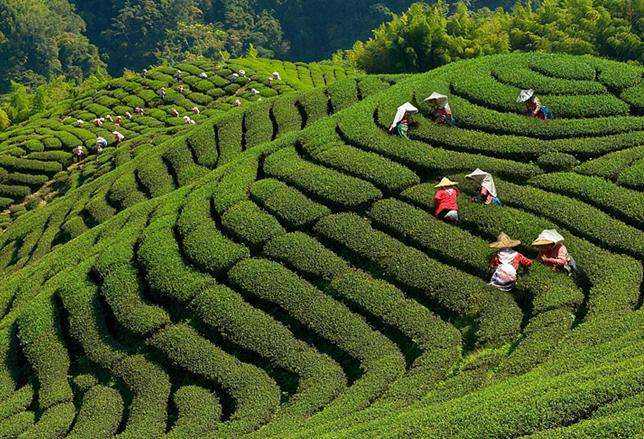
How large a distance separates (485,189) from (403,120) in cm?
357

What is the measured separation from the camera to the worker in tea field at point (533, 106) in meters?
17.3

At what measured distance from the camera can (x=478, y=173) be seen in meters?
15.3

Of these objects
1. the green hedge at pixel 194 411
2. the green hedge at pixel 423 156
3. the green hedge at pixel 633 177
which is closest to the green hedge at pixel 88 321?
the green hedge at pixel 194 411

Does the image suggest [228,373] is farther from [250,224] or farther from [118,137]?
[118,137]

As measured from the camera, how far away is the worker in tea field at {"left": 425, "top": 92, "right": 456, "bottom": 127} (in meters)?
17.6

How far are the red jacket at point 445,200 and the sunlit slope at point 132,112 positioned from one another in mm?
15469

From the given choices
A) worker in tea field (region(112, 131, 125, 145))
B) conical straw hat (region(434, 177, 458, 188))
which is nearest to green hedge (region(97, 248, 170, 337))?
conical straw hat (region(434, 177, 458, 188))

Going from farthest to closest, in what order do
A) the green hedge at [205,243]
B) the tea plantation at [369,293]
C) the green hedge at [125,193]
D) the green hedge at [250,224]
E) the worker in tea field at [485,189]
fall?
the green hedge at [125,193]
the green hedge at [250,224]
the green hedge at [205,243]
the worker in tea field at [485,189]
the tea plantation at [369,293]

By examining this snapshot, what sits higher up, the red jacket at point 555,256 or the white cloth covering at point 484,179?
the white cloth covering at point 484,179

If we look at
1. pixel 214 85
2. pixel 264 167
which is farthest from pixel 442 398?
pixel 214 85

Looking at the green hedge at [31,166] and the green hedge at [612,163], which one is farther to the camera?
the green hedge at [31,166]

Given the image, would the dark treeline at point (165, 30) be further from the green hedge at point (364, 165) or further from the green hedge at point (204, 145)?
the green hedge at point (364, 165)

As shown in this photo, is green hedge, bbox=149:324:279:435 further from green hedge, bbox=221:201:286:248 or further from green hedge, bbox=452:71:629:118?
green hedge, bbox=452:71:629:118

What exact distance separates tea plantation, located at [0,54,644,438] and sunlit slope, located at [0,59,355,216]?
39.5 feet
